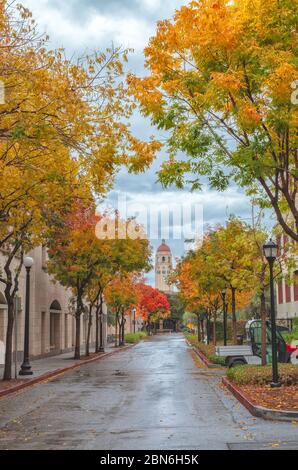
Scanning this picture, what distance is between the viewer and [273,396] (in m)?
13.9

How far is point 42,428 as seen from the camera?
11.6m

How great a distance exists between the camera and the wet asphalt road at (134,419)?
9.72 m

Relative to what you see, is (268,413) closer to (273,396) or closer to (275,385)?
(273,396)

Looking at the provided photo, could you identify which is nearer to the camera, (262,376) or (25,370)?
(262,376)

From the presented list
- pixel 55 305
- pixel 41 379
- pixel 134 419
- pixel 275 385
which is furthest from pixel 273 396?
pixel 55 305

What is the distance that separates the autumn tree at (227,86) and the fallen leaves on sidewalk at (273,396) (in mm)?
4357

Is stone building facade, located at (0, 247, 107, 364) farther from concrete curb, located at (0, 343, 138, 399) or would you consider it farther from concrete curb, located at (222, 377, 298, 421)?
concrete curb, located at (222, 377, 298, 421)

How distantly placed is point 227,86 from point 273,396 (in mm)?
7049

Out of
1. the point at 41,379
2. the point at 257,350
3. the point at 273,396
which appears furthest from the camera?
the point at 257,350

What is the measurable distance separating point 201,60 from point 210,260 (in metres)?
15.0

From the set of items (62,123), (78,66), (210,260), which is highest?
(78,66)
